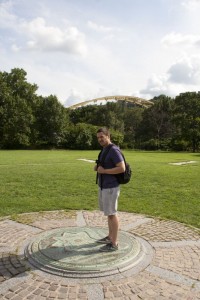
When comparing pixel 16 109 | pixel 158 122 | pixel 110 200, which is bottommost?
pixel 110 200

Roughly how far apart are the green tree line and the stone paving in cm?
4326

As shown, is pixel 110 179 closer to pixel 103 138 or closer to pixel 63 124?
pixel 103 138

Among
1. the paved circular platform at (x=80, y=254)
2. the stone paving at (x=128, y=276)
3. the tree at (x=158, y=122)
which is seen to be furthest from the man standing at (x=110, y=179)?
the tree at (x=158, y=122)

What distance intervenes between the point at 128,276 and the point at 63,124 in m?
51.1

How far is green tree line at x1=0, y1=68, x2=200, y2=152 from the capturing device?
159ft

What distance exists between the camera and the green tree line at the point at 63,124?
48.5 metres

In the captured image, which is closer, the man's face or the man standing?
the man standing

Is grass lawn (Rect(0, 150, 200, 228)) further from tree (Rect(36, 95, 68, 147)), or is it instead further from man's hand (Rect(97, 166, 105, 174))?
tree (Rect(36, 95, 68, 147))

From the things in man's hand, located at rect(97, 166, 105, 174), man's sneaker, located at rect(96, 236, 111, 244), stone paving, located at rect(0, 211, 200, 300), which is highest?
man's hand, located at rect(97, 166, 105, 174)

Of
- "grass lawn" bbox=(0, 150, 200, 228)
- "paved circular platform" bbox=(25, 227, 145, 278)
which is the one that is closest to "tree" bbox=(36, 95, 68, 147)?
"grass lawn" bbox=(0, 150, 200, 228)

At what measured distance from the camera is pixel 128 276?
4488 mm

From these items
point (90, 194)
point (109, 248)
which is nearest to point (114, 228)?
point (109, 248)

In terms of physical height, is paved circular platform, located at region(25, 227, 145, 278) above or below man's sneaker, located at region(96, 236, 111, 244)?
below

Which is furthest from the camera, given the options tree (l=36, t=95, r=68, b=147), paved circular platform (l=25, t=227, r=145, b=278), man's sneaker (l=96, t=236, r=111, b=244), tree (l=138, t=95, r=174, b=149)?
tree (l=138, t=95, r=174, b=149)
